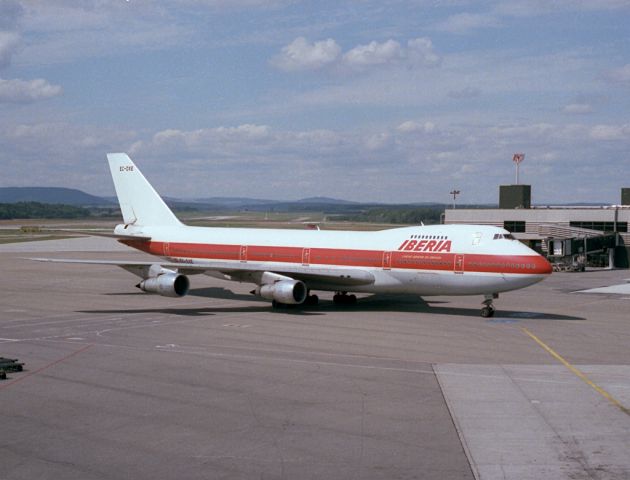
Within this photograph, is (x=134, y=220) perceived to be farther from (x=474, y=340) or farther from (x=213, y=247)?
(x=474, y=340)

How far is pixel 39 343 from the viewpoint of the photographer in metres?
30.2

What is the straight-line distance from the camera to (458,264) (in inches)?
1476

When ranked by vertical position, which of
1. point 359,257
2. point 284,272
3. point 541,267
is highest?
point 359,257

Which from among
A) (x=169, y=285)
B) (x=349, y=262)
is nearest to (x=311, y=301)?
(x=349, y=262)

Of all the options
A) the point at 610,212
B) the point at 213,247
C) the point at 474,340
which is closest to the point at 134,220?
the point at 213,247

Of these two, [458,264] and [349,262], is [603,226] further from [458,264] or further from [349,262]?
[458,264]

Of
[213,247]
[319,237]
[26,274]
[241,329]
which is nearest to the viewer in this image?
[241,329]

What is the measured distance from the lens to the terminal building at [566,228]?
241 feet

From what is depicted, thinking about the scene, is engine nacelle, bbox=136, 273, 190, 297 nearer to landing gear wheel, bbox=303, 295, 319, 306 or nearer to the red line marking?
landing gear wheel, bbox=303, 295, 319, 306

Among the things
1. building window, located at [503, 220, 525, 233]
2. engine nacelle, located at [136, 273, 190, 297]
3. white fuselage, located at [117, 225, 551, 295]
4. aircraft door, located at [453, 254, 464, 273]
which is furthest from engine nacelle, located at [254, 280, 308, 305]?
building window, located at [503, 220, 525, 233]

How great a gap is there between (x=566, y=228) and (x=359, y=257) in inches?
1693

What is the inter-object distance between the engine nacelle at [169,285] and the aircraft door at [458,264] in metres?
14.1

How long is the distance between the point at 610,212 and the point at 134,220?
5218 cm

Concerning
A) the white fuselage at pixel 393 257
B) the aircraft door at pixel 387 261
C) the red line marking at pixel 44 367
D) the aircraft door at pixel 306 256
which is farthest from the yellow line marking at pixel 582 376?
the red line marking at pixel 44 367
